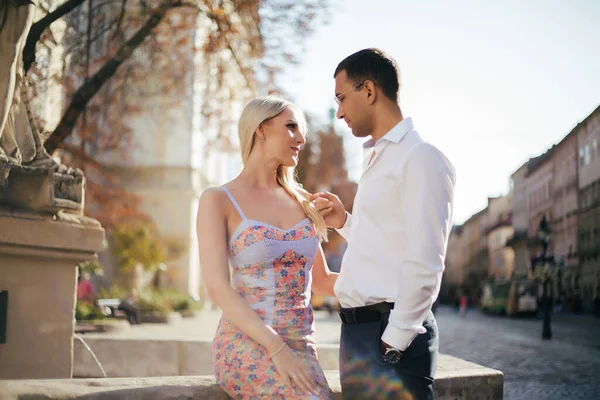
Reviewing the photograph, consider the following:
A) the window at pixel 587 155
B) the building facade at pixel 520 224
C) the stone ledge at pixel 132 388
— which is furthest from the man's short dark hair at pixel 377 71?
the building facade at pixel 520 224

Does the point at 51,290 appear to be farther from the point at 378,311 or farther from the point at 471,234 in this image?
the point at 471,234

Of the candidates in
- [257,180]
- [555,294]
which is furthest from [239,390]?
[555,294]

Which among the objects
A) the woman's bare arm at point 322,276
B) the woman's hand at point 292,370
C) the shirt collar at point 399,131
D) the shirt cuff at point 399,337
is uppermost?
the shirt collar at point 399,131

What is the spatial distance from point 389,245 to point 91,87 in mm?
8010

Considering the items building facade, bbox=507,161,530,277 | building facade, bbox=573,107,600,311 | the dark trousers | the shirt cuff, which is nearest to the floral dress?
the dark trousers

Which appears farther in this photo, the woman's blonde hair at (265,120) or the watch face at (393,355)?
the woman's blonde hair at (265,120)

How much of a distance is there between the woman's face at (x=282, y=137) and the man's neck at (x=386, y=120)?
0.62 m

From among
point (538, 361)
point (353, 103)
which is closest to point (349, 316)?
point (353, 103)

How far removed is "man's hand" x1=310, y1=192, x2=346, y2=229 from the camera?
12.6ft

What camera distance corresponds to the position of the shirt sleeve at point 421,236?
288 centimetres

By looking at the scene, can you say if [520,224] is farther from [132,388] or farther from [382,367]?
[382,367]

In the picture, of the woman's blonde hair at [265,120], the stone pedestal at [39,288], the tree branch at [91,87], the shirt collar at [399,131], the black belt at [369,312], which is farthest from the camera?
the tree branch at [91,87]

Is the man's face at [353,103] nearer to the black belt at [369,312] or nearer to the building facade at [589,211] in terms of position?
the black belt at [369,312]

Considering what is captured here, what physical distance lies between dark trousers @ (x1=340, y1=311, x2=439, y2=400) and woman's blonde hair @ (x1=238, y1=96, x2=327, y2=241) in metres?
0.81
